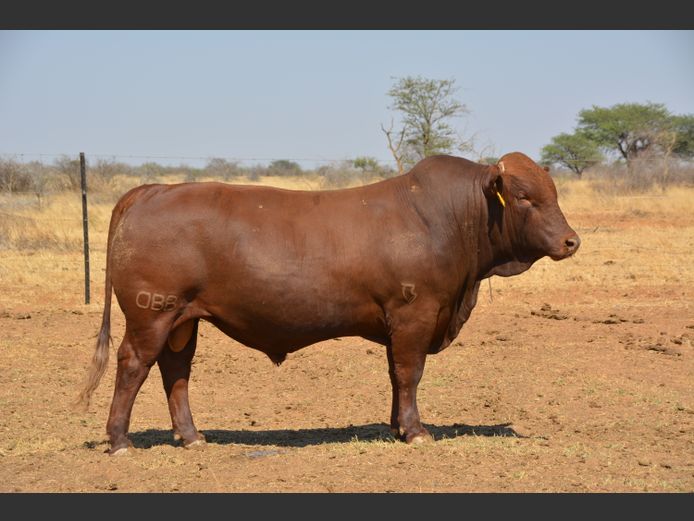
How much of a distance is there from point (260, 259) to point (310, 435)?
1825 mm

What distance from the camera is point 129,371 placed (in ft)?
23.9

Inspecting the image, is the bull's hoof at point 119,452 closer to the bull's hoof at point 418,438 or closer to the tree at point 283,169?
the bull's hoof at point 418,438

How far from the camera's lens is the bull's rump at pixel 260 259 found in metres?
7.18

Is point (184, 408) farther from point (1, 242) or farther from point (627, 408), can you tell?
point (1, 242)

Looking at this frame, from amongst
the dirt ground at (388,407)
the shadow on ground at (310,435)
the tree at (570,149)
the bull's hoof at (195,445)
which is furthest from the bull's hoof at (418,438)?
the tree at (570,149)

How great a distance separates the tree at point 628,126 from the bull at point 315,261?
143ft

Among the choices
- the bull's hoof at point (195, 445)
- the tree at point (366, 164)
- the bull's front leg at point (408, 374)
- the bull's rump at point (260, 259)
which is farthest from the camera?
the tree at point (366, 164)

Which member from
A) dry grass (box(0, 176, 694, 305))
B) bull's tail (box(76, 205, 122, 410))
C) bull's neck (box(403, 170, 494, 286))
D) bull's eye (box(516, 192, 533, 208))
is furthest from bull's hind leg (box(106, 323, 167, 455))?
dry grass (box(0, 176, 694, 305))

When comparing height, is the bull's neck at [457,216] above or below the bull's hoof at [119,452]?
above

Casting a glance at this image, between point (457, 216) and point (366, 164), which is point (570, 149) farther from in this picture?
point (457, 216)

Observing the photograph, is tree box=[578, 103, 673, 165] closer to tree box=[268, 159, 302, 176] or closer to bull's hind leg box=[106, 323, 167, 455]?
tree box=[268, 159, 302, 176]

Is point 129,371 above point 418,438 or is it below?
above

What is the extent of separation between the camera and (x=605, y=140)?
170 ft

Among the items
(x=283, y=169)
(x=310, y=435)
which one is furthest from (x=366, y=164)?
(x=310, y=435)
